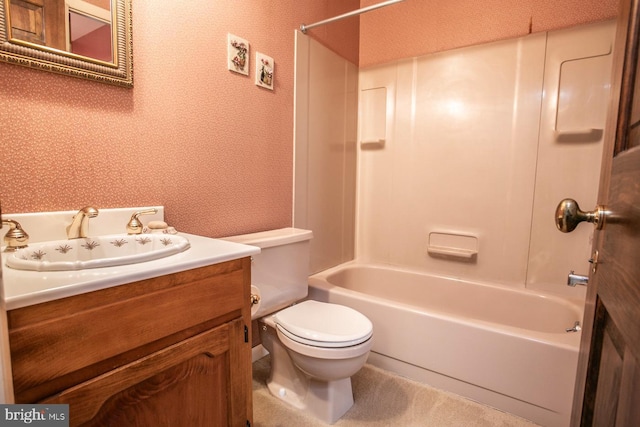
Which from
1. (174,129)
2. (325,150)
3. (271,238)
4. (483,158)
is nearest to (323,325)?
(271,238)

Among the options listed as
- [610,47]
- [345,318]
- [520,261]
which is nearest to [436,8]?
[610,47]

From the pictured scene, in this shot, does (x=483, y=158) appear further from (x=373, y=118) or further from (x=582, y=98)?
(x=373, y=118)

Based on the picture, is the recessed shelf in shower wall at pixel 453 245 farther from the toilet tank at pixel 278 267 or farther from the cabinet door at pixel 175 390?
the cabinet door at pixel 175 390

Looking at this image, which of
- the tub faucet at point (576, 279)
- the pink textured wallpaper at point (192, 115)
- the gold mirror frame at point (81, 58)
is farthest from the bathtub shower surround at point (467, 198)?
the gold mirror frame at point (81, 58)

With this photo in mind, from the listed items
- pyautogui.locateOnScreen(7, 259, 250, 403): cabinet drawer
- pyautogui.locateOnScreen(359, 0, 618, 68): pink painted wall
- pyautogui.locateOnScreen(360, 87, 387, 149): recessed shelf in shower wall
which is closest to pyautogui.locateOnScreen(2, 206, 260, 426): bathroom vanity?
pyautogui.locateOnScreen(7, 259, 250, 403): cabinet drawer

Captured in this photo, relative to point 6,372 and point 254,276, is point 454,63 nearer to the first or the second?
point 254,276

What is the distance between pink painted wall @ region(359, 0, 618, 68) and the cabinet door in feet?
7.16

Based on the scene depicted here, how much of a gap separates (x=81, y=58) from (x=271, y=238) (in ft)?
3.12

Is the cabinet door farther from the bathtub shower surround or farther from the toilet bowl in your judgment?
the bathtub shower surround

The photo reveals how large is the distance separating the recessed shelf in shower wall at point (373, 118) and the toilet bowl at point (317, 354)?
1369mm

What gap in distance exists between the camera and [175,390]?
843 mm

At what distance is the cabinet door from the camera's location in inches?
27.4

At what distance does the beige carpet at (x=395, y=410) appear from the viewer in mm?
1404

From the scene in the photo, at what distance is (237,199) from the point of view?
164cm
